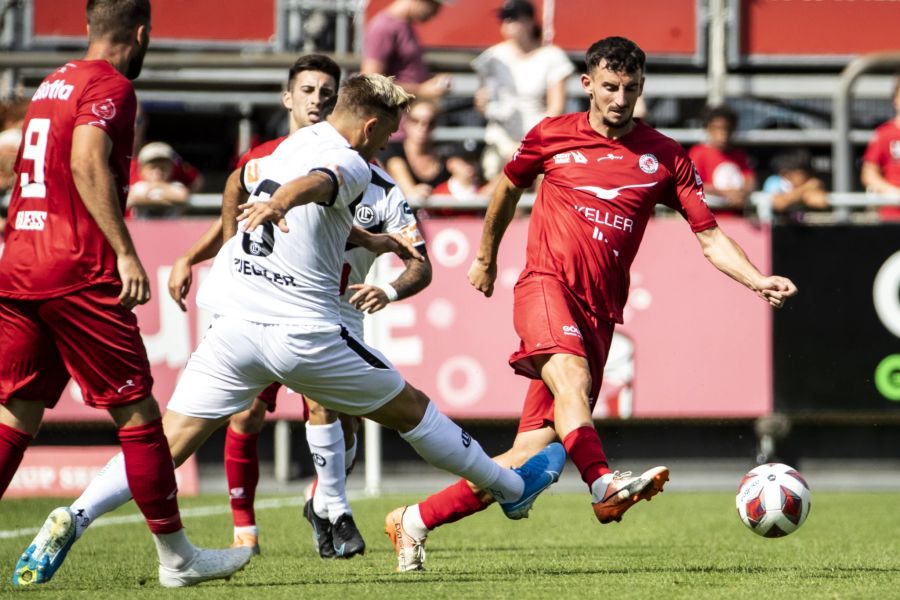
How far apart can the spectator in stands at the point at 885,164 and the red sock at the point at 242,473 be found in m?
6.80

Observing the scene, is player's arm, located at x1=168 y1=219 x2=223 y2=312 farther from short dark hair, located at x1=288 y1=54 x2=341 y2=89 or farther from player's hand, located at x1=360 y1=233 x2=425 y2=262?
short dark hair, located at x1=288 y1=54 x2=341 y2=89

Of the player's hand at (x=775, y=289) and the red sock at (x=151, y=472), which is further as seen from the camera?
the player's hand at (x=775, y=289)

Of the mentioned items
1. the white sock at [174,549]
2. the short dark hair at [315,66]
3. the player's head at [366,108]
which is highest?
the short dark hair at [315,66]

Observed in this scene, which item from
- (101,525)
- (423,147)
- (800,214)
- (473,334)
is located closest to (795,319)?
(800,214)

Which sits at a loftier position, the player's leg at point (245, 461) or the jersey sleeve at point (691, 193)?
the jersey sleeve at point (691, 193)

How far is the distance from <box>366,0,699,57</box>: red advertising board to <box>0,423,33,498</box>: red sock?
884 cm

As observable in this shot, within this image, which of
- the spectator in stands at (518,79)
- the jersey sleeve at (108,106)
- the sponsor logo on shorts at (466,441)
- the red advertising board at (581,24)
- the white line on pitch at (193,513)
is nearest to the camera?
the jersey sleeve at (108,106)

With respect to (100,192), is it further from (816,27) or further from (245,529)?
(816,27)

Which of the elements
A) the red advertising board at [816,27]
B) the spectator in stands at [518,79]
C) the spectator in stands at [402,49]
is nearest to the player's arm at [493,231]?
the spectator in stands at [402,49]

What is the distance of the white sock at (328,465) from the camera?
25.5ft

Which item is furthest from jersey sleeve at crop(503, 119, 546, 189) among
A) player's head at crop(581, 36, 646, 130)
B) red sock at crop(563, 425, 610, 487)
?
red sock at crop(563, 425, 610, 487)

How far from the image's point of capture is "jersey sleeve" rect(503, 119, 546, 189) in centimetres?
747

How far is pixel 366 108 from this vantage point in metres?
6.09

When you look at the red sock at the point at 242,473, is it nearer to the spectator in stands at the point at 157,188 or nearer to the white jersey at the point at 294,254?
the white jersey at the point at 294,254
